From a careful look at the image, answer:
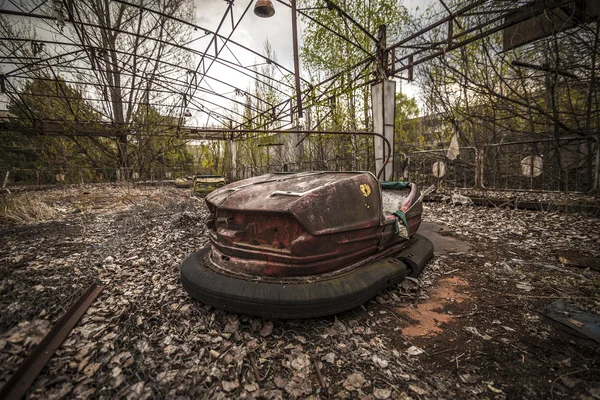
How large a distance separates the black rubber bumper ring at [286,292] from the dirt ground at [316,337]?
0.16m

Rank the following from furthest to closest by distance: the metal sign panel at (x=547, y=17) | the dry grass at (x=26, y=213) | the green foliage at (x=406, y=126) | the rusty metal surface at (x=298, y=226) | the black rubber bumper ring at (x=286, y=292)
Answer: the green foliage at (x=406, y=126) < the dry grass at (x=26, y=213) < the metal sign panel at (x=547, y=17) < the rusty metal surface at (x=298, y=226) < the black rubber bumper ring at (x=286, y=292)

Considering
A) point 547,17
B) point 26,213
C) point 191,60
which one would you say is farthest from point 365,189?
point 191,60

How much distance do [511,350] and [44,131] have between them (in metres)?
12.9

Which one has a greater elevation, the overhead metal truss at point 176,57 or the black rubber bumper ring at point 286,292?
the overhead metal truss at point 176,57

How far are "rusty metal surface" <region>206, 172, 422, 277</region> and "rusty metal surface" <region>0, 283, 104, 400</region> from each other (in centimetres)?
95

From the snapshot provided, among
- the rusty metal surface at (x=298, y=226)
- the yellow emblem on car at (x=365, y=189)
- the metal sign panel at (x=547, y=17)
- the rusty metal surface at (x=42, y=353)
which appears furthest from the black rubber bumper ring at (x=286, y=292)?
the metal sign panel at (x=547, y=17)

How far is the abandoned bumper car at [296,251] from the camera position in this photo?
63.4 inches

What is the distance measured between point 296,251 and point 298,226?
17 centimetres

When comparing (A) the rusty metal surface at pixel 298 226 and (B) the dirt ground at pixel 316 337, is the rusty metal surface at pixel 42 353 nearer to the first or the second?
(B) the dirt ground at pixel 316 337

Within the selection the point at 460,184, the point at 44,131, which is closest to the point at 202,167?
the point at 44,131

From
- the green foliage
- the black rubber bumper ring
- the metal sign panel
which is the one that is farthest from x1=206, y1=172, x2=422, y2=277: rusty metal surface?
the green foliage

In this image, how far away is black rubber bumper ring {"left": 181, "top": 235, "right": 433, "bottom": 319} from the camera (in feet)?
5.12

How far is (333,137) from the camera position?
9.20 m

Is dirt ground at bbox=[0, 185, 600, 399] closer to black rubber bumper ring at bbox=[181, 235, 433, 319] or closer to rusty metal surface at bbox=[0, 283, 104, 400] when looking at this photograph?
rusty metal surface at bbox=[0, 283, 104, 400]
